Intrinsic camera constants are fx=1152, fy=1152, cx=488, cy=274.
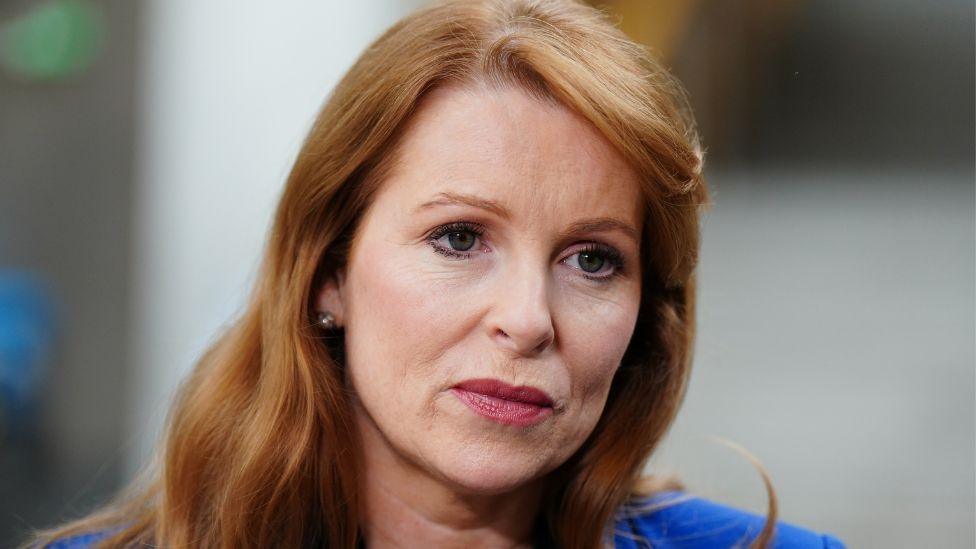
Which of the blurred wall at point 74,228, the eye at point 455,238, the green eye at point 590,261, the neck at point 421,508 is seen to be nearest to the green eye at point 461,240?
the eye at point 455,238

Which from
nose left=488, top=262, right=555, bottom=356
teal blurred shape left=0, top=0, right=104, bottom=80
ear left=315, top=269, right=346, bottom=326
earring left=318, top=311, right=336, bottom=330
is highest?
nose left=488, top=262, right=555, bottom=356

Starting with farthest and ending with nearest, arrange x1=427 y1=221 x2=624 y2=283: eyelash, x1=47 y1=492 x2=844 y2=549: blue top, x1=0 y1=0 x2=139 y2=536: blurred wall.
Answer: x1=0 y1=0 x2=139 y2=536: blurred wall < x1=47 y1=492 x2=844 y2=549: blue top < x1=427 y1=221 x2=624 y2=283: eyelash

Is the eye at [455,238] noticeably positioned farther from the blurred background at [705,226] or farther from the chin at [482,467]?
the blurred background at [705,226]

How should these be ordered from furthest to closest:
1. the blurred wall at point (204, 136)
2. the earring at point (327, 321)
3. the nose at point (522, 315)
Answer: the blurred wall at point (204, 136), the earring at point (327, 321), the nose at point (522, 315)

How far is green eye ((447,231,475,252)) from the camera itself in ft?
7.89

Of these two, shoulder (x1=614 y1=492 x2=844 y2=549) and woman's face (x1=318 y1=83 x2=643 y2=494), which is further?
shoulder (x1=614 y1=492 x2=844 y2=549)

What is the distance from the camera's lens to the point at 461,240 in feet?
7.89

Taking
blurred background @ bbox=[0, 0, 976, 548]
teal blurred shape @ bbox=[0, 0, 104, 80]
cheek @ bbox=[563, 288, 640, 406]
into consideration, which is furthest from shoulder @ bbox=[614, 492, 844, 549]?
teal blurred shape @ bbox=[0, 0, 104, 80]

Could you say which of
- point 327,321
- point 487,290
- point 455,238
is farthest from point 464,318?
point 327,321

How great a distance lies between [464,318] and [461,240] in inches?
6.8

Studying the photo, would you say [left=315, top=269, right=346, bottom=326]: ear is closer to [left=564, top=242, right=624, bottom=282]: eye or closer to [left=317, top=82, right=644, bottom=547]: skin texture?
[left=317, top=82, right=644, bottom=547]: skin texture

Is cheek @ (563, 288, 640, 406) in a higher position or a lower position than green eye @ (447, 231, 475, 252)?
lower

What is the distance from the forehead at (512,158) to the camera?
235 centimetres

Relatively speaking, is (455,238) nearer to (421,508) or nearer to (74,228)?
(421,508)
